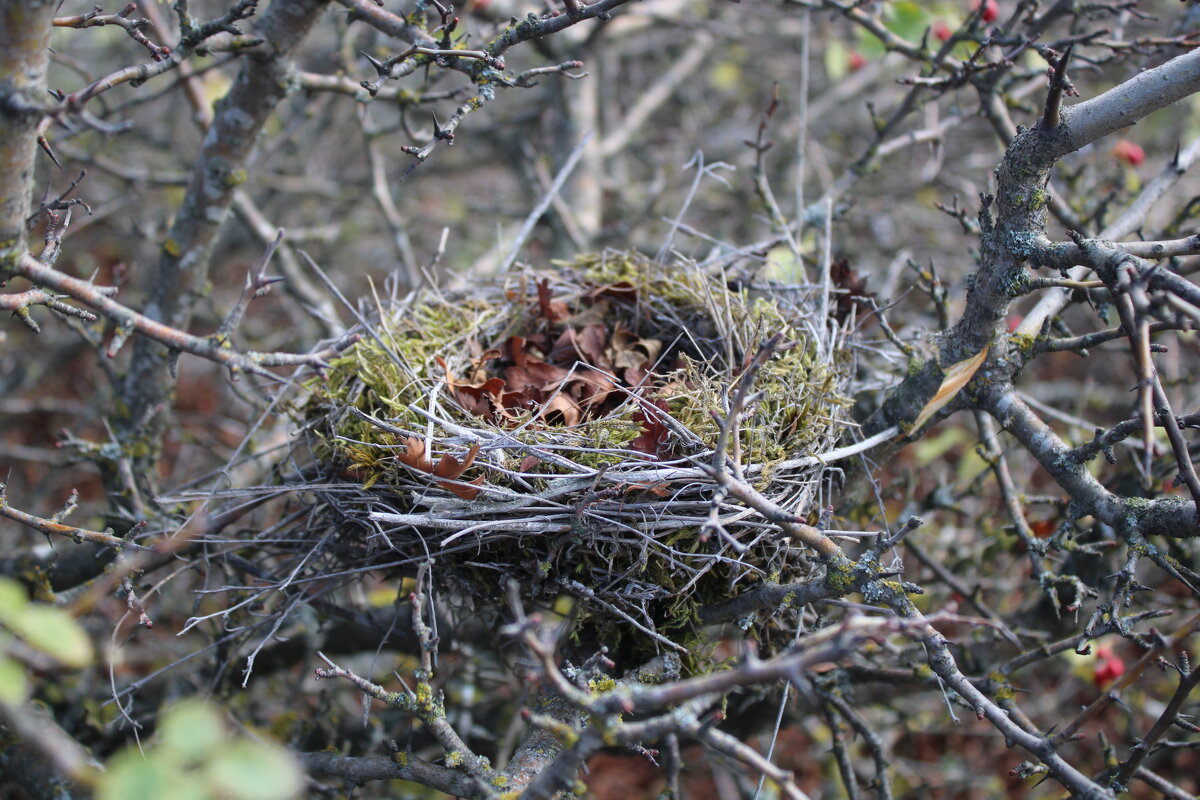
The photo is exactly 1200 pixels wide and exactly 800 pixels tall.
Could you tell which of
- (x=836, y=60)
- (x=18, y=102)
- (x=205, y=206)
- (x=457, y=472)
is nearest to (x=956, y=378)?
(x=457, y=472)

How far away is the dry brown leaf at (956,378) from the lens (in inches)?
71.2

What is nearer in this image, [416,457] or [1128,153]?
[416,457]

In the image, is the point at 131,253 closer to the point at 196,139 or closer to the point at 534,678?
the point at 196,139

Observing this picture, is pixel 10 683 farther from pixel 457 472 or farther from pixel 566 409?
pixel 566 409

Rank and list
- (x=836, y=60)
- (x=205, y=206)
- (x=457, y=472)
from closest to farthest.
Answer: (x=457, y=472) → (x=205, y=206) → (x=836, y=60)

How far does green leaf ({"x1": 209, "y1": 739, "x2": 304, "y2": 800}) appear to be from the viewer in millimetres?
740

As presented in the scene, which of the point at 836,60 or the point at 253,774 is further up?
the point at 836,60

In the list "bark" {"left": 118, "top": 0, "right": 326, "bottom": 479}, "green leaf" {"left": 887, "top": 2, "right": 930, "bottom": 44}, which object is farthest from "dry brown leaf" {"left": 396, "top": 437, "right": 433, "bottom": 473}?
"green leaf" {"left": 887, "top": 2, "right": 930, "bottom": 44}

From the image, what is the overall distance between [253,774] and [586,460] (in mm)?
1092

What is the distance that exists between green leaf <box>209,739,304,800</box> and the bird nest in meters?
0.75

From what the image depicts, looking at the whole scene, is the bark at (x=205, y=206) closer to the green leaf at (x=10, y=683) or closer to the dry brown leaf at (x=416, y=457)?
the dry brown leaf at (x=416, y=457)

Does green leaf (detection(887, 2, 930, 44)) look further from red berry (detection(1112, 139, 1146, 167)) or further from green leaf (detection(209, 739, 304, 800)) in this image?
green leaf (detection(209, 739, 304, 800))

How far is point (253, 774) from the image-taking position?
0.76 m

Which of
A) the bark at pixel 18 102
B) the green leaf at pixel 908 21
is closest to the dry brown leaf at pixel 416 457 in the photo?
the bark at pixel 18 102
